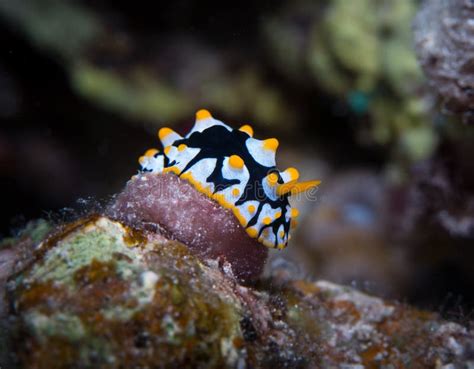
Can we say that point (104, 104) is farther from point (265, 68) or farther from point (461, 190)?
point (461, 190)

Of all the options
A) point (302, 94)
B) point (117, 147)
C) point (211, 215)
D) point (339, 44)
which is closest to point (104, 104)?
point (117, 147)

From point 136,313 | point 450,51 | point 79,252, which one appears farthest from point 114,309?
point 450,51

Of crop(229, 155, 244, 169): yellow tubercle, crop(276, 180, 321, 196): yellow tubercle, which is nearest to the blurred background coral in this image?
crop(276, 180, 321, 196): yellow tubercle

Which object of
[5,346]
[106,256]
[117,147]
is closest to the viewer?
[5,346]

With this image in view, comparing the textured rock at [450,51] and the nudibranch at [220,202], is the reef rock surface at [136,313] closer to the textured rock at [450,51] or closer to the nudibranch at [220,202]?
the nudibranch at [220,202]

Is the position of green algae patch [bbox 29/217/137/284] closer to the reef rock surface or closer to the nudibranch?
the reef rock surface

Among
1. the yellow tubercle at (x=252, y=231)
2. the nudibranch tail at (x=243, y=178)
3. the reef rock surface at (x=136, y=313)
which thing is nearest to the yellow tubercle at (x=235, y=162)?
the nudibranch tail at (x=243, y=178)
